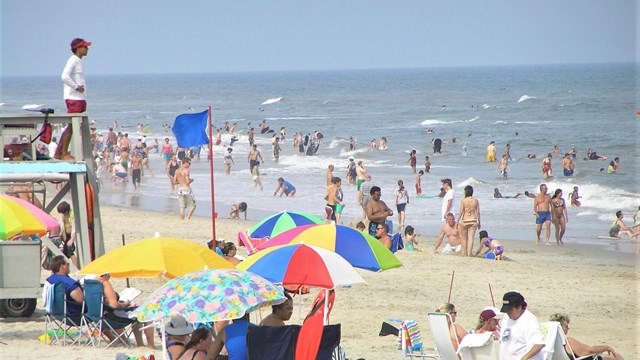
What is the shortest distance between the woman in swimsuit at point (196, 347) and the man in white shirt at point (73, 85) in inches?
167

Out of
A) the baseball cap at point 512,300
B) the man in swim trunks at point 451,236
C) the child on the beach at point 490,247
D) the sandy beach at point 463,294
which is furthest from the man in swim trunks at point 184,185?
the baseball cap at point 512,300

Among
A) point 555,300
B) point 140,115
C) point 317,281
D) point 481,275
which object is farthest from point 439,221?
point 140,115

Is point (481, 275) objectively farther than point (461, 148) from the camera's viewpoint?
No

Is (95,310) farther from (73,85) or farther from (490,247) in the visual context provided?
(490,247)

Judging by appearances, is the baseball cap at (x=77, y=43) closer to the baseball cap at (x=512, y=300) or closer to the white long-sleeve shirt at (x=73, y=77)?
the white long-sleeve shirt at (x=73, y=77)

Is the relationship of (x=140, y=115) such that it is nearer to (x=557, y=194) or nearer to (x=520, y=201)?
→ (x=520, y=201)

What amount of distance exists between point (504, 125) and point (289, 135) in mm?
12626

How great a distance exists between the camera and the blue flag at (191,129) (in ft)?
36.0

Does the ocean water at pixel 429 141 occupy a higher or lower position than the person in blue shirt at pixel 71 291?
lower

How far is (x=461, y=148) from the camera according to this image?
154ft

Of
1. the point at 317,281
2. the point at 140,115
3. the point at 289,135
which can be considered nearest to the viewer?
the point at 317,281

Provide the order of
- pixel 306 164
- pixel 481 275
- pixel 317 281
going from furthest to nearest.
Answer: pixel 306 164, pixel 481 275, pixel 317 281

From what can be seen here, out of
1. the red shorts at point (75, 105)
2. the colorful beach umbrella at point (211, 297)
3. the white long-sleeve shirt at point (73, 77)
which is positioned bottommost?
the colorful beach umbrella at point (211, 297)

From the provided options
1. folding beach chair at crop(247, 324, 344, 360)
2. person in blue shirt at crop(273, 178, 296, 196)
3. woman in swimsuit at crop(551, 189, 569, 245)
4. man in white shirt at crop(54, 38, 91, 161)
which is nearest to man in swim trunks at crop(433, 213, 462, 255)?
woman in swimsuit at crop(551, 189, 569, 245)
